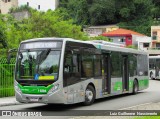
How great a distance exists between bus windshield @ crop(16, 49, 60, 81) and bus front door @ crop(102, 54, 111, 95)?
4.37 m

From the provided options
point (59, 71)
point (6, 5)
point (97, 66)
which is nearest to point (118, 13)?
point (6, 5)

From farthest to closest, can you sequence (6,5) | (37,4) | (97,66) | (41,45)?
1. (6,5)
2. (37,4)
3. (97,66)
4. (41,45)

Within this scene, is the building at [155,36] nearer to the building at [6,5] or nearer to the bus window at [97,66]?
the building at [6,5]

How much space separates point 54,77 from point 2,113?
228 centimetres

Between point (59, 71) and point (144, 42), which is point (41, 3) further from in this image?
point (59, 71)

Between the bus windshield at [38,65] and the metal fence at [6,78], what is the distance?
492cm

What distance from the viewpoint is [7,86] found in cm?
2153

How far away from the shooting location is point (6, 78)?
70.3ft

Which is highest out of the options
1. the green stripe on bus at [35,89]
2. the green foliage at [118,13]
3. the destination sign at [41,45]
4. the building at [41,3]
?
the building at [41,3]

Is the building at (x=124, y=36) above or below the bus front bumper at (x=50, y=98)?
above

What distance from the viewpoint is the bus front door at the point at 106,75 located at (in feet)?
64.2

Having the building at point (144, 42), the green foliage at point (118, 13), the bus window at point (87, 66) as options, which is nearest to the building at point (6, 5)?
the green foliage at point (118, 13)

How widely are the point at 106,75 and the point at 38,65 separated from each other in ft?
16.4

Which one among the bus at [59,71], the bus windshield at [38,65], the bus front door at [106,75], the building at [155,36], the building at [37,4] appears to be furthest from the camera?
the building at [37,4]
